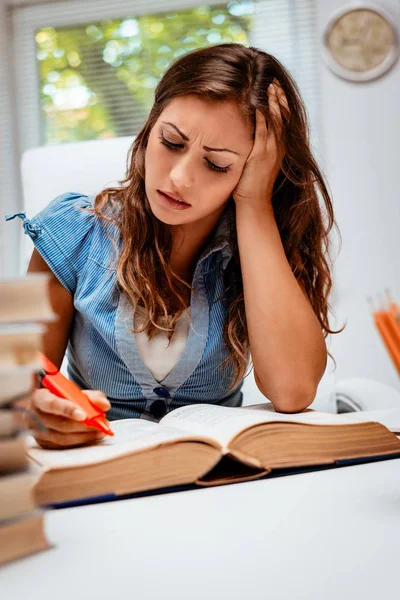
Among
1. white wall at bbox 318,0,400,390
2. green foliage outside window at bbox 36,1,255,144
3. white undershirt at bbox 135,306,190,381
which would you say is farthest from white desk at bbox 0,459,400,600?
green foliage outside window at bbox 36,1,255,144

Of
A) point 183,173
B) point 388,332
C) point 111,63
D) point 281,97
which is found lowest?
point 388,332

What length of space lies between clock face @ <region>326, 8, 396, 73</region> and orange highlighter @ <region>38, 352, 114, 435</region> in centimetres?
253

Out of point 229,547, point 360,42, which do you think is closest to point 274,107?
point 229,547

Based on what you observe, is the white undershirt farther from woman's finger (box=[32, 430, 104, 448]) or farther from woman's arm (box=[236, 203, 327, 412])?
woman's finger (box=[32, 430, 104, 448])

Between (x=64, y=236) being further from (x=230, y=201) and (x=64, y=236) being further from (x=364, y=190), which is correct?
(x=364, y=190)

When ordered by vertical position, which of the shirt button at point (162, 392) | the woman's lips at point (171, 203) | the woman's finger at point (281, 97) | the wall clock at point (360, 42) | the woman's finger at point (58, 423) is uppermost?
the wall clock at point (360, 42)

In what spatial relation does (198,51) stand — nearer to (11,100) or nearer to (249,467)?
(249,467)

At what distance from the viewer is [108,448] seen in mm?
654

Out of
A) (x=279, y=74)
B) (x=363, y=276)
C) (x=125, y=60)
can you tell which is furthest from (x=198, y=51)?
(x=125, y=60)

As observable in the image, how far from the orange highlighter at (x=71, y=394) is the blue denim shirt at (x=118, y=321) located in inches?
14.3

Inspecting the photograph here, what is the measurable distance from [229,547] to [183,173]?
0.62m

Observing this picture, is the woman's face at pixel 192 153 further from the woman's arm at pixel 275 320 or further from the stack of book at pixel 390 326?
the stack of book at pixel 390 326

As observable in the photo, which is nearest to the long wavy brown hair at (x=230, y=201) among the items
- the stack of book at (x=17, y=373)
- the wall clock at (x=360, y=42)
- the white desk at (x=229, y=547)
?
the white desk at (x=229, y=547)

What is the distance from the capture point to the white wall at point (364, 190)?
287cm
